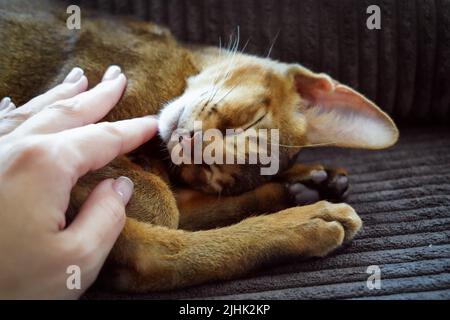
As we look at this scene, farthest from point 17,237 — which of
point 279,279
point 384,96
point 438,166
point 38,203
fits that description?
point 384,96

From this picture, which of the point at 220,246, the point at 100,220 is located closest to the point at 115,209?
the point at 100,220

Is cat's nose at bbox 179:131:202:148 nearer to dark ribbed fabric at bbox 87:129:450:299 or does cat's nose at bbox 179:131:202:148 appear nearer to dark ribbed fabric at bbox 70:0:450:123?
dark ribbed fabric at bbox 87:129:450:299

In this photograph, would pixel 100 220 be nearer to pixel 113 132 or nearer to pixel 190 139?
pixel 113 132

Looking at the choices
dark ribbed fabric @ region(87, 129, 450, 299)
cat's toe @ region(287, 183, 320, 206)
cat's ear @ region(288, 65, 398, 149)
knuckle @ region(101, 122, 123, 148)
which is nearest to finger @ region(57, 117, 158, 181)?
knuckle @ region(101, 122, 123, 148)

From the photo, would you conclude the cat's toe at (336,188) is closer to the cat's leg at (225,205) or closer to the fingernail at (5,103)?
the cat's leg at (225,205)

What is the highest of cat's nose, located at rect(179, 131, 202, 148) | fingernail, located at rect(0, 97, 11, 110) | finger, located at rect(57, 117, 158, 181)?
fingernail, located at rect(0, 97, 11, 110)

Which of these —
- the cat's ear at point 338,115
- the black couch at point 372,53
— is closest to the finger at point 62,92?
the black couch at point 372,53
